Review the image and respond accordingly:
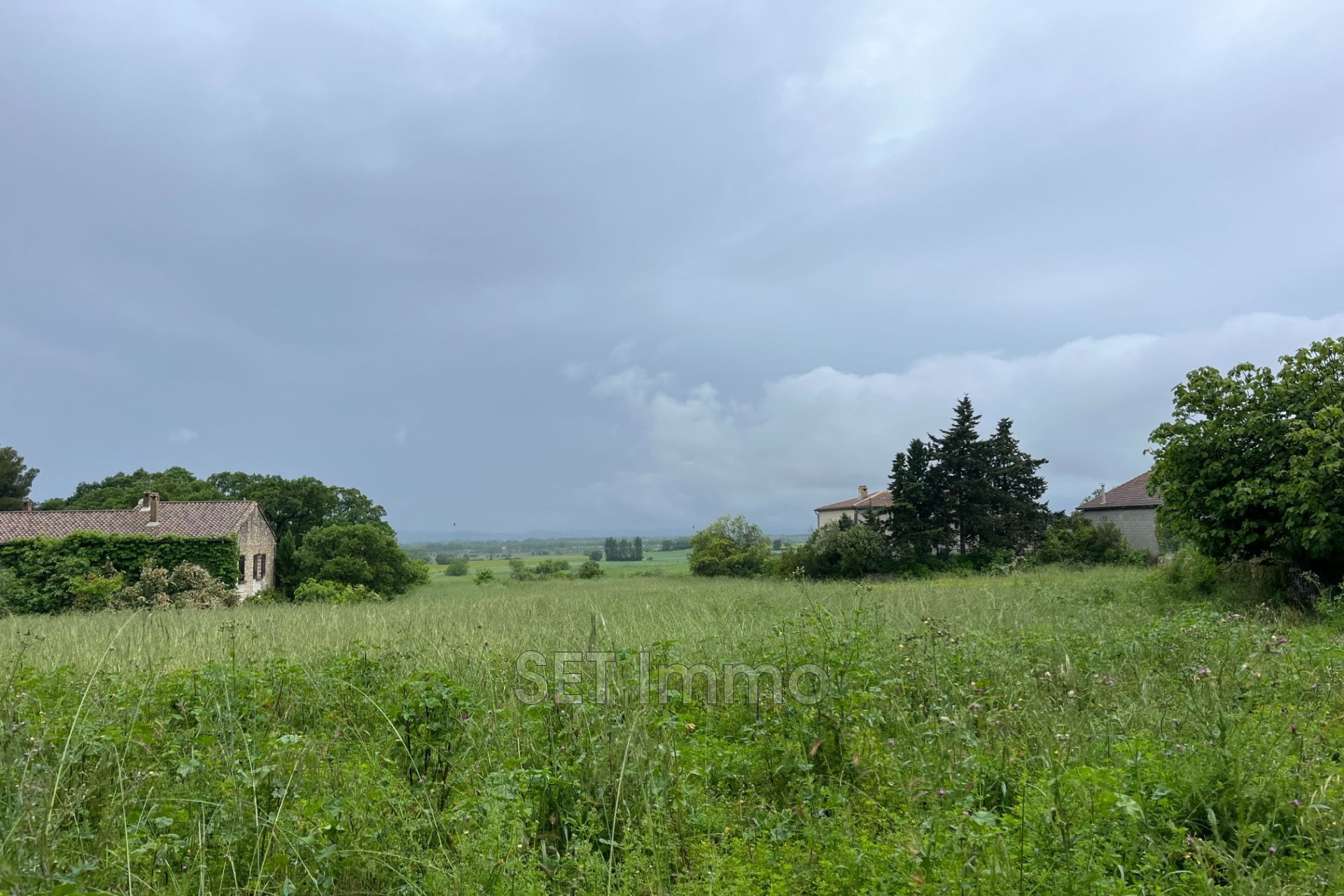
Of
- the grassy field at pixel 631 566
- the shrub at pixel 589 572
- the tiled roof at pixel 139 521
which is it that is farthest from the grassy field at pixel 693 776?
the shrub at pixel 589 572

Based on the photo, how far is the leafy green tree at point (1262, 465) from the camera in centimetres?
1096

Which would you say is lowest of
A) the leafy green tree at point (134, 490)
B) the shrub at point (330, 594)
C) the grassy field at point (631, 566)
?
the grassy field at point (631, 566)

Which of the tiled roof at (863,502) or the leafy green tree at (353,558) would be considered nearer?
the leafy green tree at (353,558)

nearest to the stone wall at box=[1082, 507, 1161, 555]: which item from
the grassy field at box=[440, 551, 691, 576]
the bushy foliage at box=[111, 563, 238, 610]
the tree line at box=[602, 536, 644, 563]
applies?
the grassy field at box=[440, 551, 691, 576]

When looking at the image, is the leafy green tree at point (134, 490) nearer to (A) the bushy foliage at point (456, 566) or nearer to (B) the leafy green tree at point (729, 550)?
(A) the bushy foliage at point (456, 566)

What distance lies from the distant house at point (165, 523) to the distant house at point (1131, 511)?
1914 inches

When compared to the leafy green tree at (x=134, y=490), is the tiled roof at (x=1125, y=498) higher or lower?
lower

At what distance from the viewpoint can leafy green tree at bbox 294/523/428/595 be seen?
38.9 meters

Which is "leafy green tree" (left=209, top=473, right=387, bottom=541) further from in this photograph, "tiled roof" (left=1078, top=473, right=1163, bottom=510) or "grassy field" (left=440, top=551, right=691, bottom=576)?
"tiled roof" (left=1078, top=473, right=1163, bottom=510)

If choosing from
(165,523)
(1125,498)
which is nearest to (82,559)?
(165,523)

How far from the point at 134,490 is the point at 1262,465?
66.5m

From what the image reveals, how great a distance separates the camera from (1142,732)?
12.8 ft

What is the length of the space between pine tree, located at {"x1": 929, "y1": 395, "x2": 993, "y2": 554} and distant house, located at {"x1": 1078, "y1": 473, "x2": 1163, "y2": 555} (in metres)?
8.55

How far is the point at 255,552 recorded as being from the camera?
3712 centimetres
